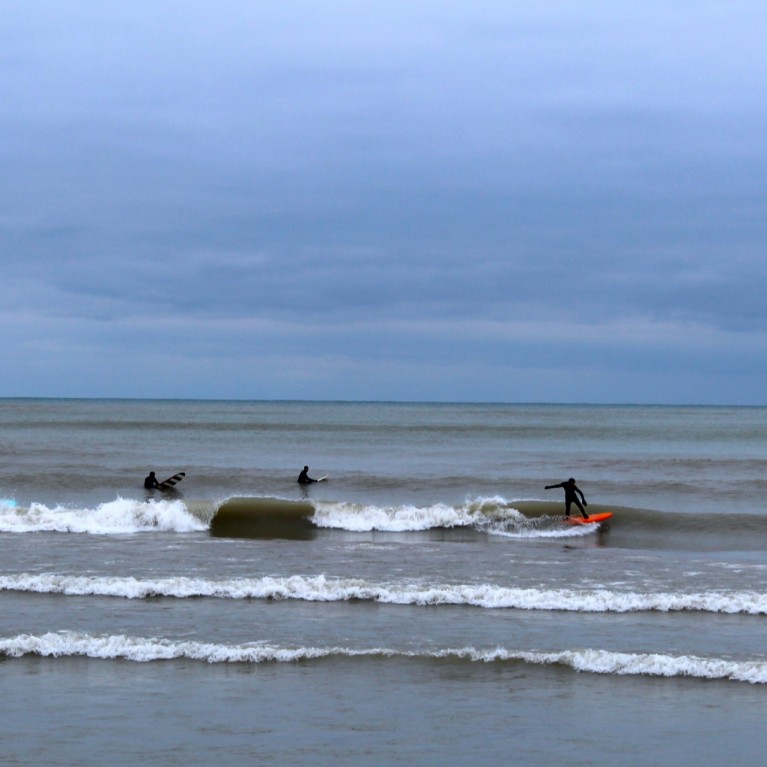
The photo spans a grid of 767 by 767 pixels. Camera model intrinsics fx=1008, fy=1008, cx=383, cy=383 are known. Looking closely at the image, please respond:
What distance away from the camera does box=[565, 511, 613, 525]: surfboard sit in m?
26.5

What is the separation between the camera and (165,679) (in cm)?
1120

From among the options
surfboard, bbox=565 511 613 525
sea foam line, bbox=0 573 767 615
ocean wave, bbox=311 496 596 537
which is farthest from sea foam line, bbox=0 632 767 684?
surfboard, bbox=565 511 613 525

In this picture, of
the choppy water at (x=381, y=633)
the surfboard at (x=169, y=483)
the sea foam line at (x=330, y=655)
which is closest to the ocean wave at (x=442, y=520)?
the choppy water at (x=381, y=633)

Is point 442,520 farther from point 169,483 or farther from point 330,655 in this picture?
point 330,655

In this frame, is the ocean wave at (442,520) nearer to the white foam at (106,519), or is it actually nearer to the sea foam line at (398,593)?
the white foam at (106,519)

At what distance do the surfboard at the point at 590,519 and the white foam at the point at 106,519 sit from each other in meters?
9.59

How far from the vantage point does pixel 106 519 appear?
24.9 meters

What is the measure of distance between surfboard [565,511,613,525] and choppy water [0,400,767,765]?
0.24 m

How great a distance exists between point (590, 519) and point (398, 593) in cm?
1263

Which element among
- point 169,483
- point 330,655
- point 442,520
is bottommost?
point 330,655

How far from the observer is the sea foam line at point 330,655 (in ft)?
38.1

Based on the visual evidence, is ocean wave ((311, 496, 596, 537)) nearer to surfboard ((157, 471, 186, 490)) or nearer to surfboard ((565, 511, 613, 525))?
surfboard ((565, 511, 613, 525))

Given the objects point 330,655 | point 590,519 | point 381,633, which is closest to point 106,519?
point 590,519

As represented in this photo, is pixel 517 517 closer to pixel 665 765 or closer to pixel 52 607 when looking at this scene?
pixel 52 607
